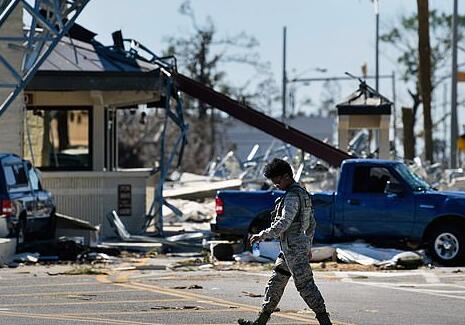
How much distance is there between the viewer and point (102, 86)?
2855cm

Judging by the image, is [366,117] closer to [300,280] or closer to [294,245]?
[294,245]

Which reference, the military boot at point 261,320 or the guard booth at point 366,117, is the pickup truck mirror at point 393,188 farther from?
the guard booth at point 366,117

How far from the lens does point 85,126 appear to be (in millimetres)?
31125

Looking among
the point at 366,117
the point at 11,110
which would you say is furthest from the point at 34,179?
the point at 366,117

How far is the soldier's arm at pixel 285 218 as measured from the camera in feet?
38.9

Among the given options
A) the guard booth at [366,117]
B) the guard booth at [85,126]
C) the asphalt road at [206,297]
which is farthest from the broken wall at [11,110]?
the asphalt road at [206,297]

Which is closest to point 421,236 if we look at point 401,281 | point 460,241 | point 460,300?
point 460,241

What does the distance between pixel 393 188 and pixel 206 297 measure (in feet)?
22.2

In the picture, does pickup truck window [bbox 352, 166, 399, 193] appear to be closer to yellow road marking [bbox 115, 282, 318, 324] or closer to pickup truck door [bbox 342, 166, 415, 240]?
pickup truck door [bbox 342, 166, 415, 240]

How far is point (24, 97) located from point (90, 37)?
350 cm

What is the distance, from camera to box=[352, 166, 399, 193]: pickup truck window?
71.4ft

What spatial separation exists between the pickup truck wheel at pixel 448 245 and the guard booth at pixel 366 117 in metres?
10.4

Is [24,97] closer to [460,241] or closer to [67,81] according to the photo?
[67,81]

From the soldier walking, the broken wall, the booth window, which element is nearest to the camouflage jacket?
the soldier walking
